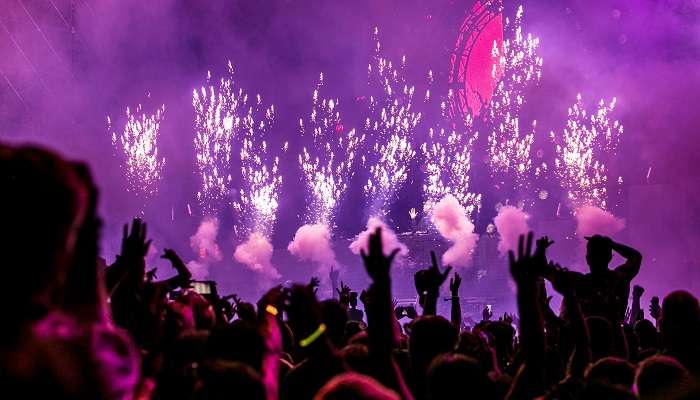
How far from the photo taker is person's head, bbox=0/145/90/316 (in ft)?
4.86

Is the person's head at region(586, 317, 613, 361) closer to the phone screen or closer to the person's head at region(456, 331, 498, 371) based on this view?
the person's head at region(456, 331, 498, 371)

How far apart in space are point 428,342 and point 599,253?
140 inches

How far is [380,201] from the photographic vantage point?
47.2 m

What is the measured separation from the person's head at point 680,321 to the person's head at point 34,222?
12.1 feet

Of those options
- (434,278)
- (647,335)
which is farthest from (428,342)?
(647,335)

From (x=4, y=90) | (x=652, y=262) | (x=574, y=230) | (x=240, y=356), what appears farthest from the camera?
(x=574, y=230)

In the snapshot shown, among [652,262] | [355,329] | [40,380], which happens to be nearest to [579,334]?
[355,329]

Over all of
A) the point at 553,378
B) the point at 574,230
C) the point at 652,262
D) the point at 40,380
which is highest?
the point at 574,230

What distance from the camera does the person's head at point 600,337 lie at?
Answer: 4.51 m

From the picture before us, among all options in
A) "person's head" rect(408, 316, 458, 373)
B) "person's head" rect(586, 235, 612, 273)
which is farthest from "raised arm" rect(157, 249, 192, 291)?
"person's head" rect(586, 235, 612, 273)

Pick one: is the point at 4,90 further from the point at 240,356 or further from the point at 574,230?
the point at 574,230

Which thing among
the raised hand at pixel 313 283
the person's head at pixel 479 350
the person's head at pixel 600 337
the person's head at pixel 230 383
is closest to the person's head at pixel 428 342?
the person's head at pixel 479 350

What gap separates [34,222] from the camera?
1516 millimetres

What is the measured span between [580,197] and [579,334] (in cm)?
3758
